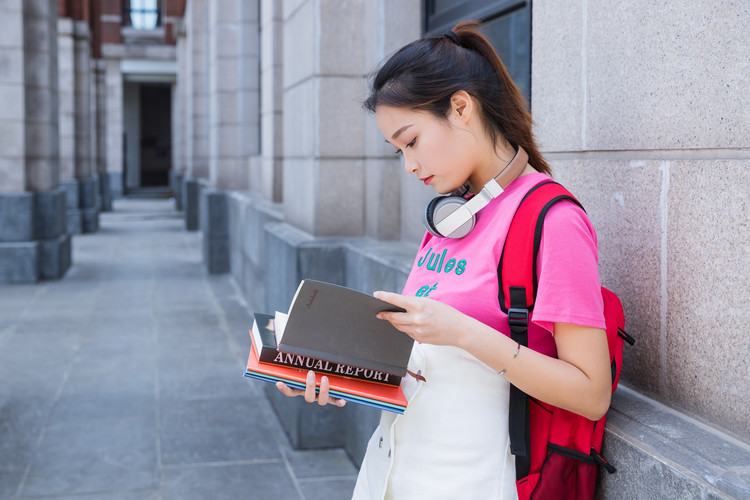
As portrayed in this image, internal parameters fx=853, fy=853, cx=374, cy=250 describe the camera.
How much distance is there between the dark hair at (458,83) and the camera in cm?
188

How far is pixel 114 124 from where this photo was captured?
36.2m

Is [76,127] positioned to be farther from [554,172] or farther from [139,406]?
[554,172]

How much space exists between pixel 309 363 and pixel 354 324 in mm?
179

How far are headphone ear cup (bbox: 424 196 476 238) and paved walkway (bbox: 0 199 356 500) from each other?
9.62 feet

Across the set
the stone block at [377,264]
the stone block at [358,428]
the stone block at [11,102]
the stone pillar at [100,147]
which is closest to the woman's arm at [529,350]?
the stone block at [377,264]

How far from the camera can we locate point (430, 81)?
188 cm

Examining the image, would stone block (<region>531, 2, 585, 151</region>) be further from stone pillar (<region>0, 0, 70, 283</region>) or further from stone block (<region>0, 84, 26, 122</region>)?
stone block (<region>0, 84, 26, 122</region>)

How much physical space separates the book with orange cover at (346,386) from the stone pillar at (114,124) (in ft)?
113

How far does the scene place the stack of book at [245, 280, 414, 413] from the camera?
1.74m

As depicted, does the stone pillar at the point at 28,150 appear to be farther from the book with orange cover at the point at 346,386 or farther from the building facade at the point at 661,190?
the book with orange cover at the point at 346,386

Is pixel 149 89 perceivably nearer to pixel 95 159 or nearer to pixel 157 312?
pixel 95 159

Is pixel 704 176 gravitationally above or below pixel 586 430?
above

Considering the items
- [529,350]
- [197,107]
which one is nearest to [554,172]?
[529,350]

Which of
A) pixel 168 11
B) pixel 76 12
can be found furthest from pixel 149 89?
pixel 76 12
